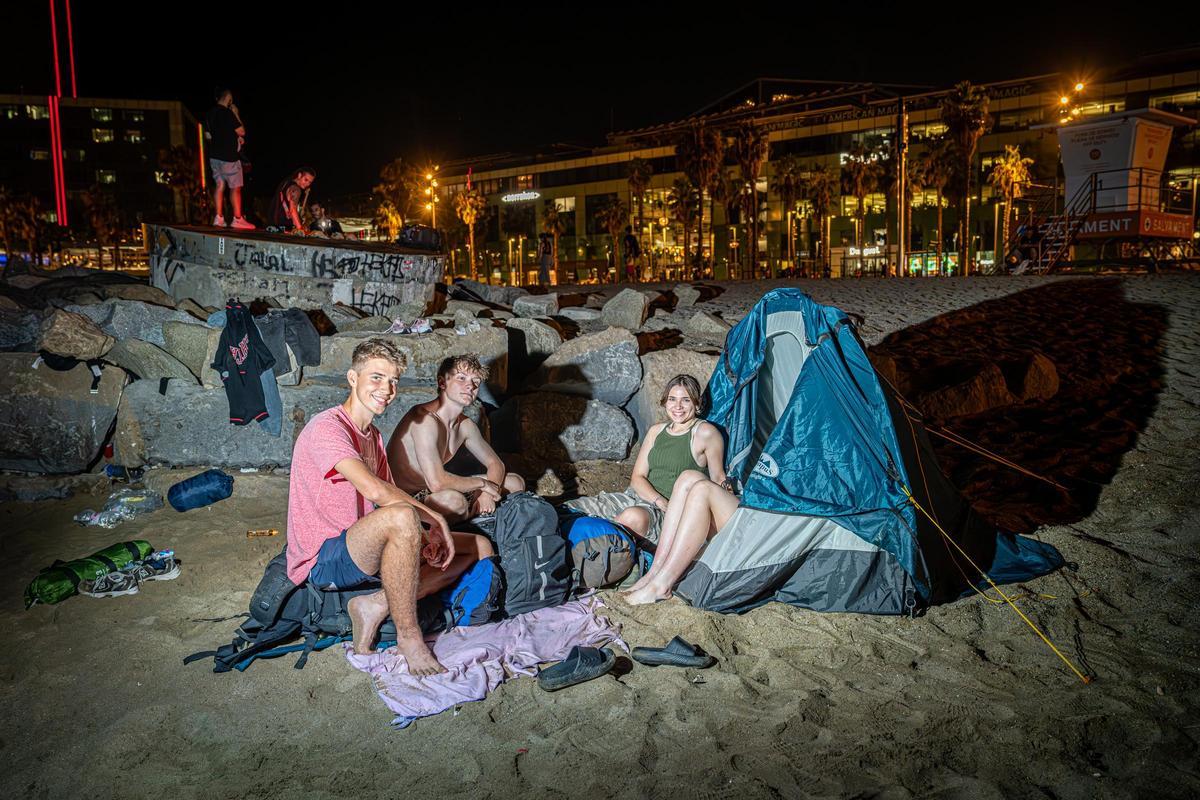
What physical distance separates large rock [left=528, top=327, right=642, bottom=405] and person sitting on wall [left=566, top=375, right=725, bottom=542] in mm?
3453

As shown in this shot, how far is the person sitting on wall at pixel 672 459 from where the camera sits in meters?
5.08

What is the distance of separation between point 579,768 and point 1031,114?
53.9 meters

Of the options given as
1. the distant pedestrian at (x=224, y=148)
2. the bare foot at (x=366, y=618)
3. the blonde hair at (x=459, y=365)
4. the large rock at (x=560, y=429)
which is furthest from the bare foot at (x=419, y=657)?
the distant pedestrian at (x=224, y=148)

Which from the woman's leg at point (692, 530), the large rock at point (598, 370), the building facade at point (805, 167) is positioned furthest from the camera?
the building facade at point (805, 167)

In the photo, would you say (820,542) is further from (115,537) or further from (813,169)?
(813,169)

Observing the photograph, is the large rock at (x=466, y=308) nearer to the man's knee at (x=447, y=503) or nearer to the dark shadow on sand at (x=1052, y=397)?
the dark shadow on sand at (x=1052, y=397)

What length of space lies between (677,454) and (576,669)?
193 centimetres

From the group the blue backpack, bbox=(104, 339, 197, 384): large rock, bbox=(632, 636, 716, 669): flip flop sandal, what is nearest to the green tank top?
the blue backpack

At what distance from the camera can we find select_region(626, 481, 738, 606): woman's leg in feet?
14.9

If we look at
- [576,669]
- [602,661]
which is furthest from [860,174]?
[576,669]

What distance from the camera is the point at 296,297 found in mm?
9867

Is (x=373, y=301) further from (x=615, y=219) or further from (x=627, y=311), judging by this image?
(x=615, y=219)

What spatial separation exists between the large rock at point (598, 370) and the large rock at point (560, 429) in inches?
15.4

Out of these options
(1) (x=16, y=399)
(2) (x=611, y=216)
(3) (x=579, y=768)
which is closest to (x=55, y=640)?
(3) (x=579, y=768)
